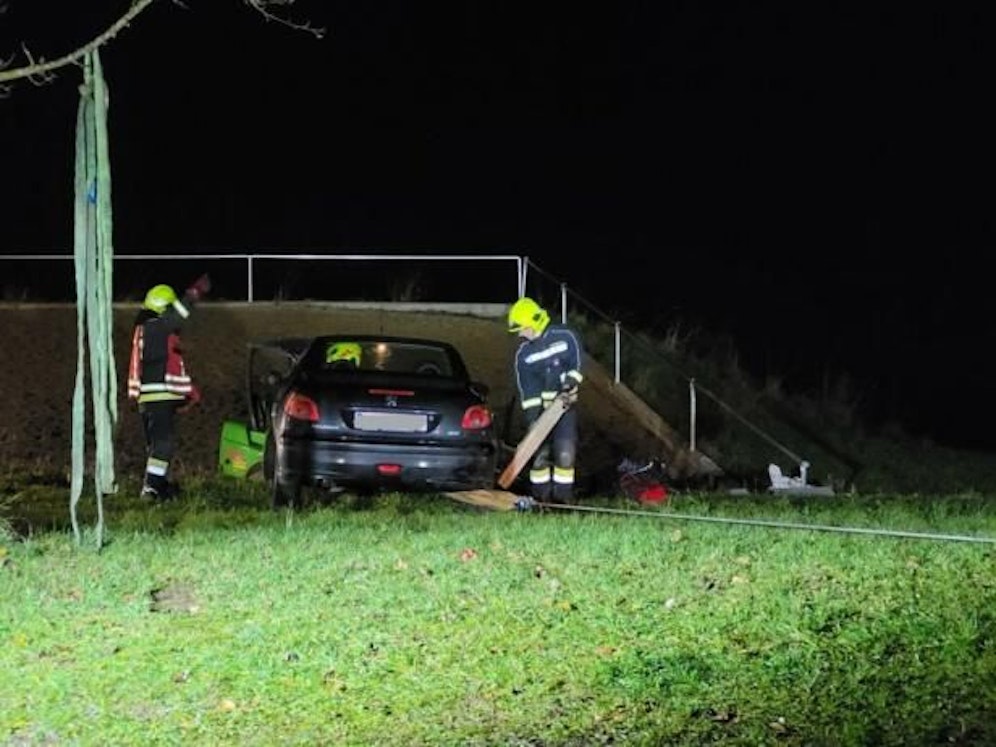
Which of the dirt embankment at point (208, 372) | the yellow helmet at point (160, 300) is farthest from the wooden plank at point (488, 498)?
the yellow helmet at point (160, 300)

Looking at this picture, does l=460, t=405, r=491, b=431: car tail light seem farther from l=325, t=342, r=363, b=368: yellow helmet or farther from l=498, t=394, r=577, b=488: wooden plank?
l=325, t=342, r=363, b=368: yellow helmet

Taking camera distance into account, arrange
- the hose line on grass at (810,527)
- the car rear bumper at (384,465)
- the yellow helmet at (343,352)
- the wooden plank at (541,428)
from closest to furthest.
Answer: the hose line on grass at (810,527), the car rear bumper at (384,465), the wooden plank at (541,428), the yellow helmet at (343,352)

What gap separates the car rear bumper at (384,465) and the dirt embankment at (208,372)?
2499 millimetres

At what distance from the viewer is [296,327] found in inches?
768

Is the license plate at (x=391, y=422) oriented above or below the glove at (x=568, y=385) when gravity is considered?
below

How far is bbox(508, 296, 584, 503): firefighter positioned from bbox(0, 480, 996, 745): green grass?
8.45 ft

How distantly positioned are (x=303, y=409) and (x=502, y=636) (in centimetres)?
504

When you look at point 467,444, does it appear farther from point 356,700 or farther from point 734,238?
point 734,238

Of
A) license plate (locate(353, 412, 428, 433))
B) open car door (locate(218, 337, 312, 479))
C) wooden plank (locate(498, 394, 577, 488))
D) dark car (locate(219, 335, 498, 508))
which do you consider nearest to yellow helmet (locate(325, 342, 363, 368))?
dark car (locate(219, 335, 498, 508))

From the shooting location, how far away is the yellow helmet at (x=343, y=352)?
1166cm

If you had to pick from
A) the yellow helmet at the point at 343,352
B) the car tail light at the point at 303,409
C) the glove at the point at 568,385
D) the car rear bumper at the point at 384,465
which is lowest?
the car rear bumper at the point at 384,465

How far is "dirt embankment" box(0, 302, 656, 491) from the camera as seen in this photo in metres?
14.8

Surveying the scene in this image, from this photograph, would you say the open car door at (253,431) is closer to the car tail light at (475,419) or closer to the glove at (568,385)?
the car tail light at (475,419)

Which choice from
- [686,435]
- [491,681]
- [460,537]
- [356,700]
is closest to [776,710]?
[491,681]
